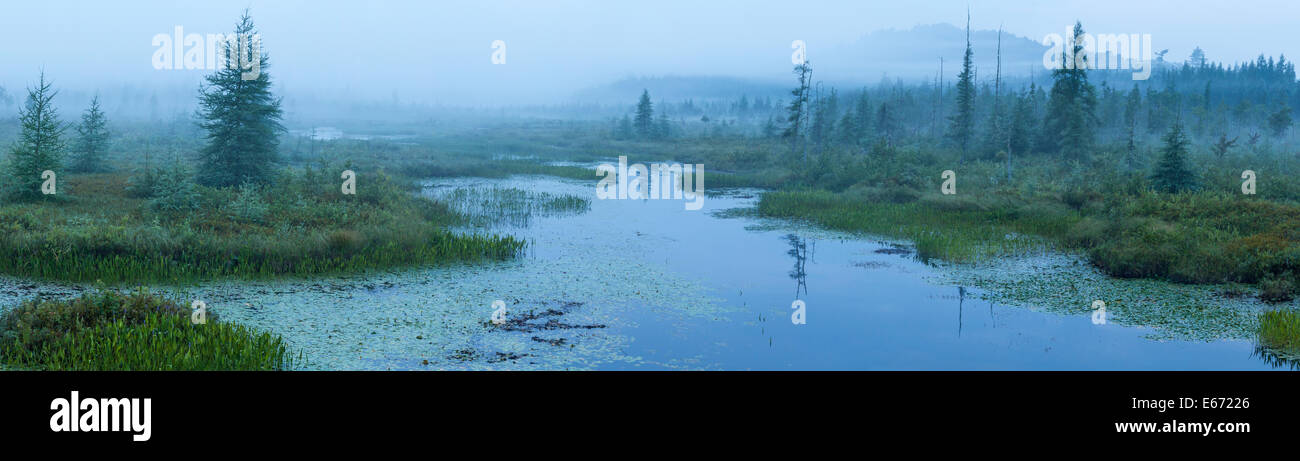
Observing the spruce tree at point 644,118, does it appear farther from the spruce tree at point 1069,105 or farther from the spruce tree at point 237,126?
the spruce tree at point 237,126

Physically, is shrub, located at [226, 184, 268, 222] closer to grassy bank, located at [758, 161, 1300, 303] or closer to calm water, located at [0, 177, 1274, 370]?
calm water, located at [0, 177, 1274, 370]

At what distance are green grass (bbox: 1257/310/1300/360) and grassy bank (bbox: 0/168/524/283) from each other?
46.7 ft

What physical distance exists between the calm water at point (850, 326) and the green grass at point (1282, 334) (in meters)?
0.32

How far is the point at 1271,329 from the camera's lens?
483 inches

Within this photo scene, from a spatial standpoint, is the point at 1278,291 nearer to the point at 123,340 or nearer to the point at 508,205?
the point at 123,340

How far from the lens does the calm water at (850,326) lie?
11.5 m

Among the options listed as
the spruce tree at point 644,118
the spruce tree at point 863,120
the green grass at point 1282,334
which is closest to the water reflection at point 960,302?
the green grass at point 1282,334

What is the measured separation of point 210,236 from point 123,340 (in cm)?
741

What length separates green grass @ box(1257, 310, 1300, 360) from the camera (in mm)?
11805

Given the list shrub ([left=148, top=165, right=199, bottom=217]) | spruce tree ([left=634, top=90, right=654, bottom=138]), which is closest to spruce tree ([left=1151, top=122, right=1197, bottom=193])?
shrub ([left=148, top=165, right=199, bottom=217])

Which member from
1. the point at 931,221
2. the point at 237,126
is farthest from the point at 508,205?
the point at 931,221

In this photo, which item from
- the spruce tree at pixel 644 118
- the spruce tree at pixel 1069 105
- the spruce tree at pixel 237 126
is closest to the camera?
the spruce tree at pixel 237 126
